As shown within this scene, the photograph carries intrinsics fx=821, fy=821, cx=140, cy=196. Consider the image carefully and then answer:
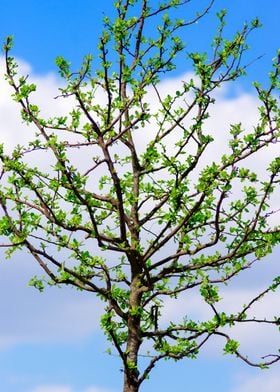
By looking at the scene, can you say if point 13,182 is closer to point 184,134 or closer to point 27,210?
point 27,210

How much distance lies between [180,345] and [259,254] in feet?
6.21

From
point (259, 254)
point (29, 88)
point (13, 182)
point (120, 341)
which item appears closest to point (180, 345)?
point (120, 341)

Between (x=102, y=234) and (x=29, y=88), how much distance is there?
2.48 metres

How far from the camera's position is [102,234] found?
41.5 ft

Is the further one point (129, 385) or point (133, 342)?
point (133, 342)

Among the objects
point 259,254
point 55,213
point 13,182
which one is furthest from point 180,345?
point 13,182

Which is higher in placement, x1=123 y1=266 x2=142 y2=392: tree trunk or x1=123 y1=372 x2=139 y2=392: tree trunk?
x1=123 y1=266 x2=142 y2=392: tree trunk

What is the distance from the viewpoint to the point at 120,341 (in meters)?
12.6

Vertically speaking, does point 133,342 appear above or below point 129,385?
above

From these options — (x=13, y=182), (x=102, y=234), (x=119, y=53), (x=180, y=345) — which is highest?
(x=119, y=53)

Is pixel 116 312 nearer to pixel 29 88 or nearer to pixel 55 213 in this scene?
pixel 55 213

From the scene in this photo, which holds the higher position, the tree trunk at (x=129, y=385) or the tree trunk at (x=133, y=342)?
the tree trunk at (x=133, y=342)

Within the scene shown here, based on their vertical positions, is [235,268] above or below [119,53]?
below

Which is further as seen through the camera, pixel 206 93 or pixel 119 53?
pixel 119 53
